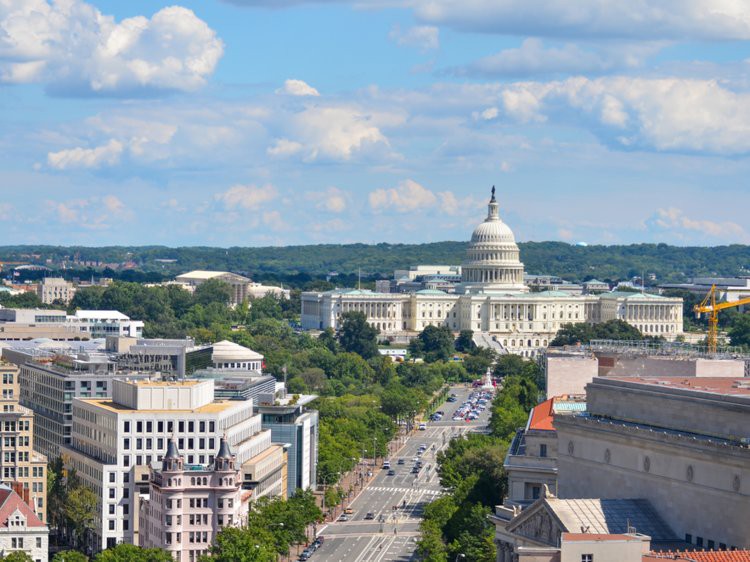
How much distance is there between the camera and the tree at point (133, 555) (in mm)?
107125

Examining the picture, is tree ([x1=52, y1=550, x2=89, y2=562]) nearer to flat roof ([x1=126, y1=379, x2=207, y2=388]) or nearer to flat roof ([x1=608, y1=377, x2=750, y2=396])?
flat roof ([x1=126, y1=379, x2=207, y2=388])

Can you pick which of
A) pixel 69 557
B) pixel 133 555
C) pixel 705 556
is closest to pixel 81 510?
pixel 69 557

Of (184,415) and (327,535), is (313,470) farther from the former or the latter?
(184,415)

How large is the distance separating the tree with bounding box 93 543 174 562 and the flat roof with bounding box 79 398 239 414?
17.0 meters

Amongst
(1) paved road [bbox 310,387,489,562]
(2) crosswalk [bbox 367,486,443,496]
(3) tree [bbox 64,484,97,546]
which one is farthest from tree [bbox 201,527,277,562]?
(2) crosswalk [bbox 367,486,443,496]

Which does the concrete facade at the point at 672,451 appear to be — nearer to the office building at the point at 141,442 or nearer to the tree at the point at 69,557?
the tree at the point at 69,557

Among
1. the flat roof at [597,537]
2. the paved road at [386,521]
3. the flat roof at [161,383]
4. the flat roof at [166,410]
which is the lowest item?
the paved road at [386,521]

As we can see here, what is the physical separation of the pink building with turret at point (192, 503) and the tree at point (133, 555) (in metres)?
4.59

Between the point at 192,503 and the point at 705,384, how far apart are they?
124ft

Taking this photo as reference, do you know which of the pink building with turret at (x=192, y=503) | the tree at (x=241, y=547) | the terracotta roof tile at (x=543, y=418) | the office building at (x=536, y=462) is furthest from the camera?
the pink building with turret at (x=192, y=503)

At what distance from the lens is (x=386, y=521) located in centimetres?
14438

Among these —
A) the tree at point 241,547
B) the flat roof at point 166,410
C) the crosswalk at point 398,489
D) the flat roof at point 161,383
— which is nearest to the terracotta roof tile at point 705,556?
the tree at point 241,547

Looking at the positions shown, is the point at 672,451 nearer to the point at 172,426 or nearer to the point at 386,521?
the point at 172,426

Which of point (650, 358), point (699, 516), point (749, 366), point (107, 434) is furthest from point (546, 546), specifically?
point (107, 434)
